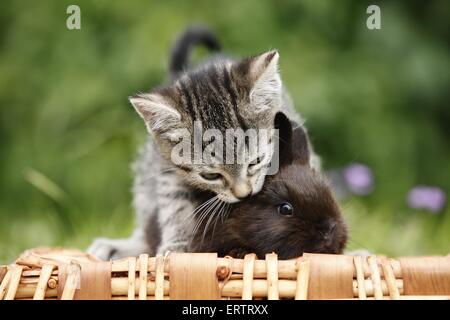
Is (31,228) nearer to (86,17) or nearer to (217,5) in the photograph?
(86,17)

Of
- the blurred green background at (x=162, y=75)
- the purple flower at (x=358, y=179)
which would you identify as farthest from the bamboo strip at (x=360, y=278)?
the blurred green background at (x=162, y=75)

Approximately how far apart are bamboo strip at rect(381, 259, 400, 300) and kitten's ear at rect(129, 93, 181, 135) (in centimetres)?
72

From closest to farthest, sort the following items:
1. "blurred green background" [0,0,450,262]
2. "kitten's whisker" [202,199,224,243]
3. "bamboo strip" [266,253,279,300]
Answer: "bamboo strip" [266,253,279,300] → "kitten's whisker" [202,199,224,243] → "blurred green background" [0,0,450,262]

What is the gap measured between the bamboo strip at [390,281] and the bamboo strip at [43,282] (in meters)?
0.75

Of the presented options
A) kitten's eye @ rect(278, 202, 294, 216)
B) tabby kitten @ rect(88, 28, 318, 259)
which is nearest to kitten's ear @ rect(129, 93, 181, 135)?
tabby kitten @ rect(88, 28, 318, 259)

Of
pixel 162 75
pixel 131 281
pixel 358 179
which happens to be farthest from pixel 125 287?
pixel 162 75

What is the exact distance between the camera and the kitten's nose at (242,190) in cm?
189

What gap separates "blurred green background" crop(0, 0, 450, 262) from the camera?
325cm

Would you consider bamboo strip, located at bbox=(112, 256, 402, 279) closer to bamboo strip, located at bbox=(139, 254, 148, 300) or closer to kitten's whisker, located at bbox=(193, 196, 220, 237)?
bamboo strip, located at bbox=(139, 254, 148, 300)

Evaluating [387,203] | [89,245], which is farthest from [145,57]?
[387,203]

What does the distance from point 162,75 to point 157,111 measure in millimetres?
1219

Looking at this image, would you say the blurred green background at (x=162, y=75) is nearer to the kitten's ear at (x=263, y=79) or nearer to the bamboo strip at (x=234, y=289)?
the kitten's ear at (x=263, y=79)

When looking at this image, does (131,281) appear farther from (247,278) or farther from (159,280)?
(247,278)

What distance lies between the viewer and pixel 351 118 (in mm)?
3287
